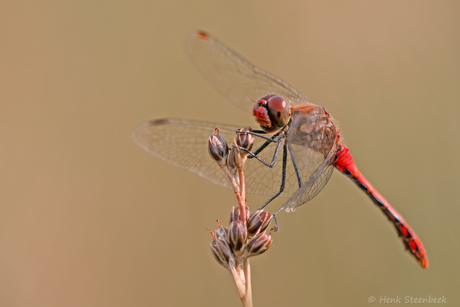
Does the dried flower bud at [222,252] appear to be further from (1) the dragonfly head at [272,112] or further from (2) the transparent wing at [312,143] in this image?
(1) the dragonfly head at [272,112]

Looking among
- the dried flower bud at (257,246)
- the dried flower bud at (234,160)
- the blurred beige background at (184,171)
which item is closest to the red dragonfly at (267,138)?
the dried flower bud at (234,160)

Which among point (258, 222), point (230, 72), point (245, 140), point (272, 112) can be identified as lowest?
point (258, 222)

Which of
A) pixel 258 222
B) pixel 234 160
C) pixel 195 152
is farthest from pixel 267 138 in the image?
pixel 258 222

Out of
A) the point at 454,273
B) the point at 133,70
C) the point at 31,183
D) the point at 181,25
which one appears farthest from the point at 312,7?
the point at 31,183

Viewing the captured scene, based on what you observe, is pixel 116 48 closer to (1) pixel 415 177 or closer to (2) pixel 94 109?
(2) pixel 94 109

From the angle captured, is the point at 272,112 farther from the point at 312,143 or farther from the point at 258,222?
the point at 258,222

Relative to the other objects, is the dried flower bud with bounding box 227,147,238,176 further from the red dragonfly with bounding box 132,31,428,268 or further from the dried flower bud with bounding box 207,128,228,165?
→ the red dragonfly with bounding box 132,31,428,268
